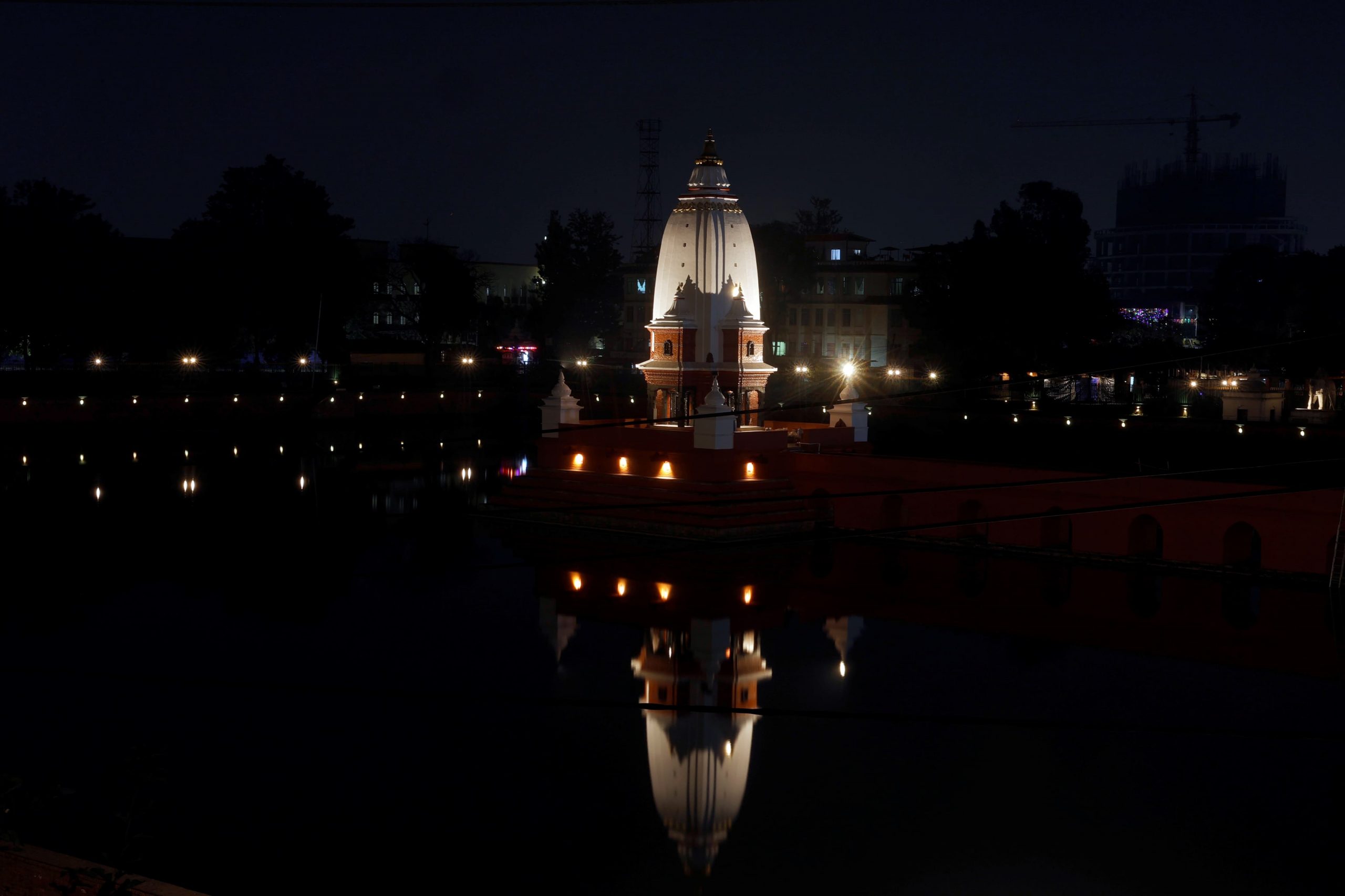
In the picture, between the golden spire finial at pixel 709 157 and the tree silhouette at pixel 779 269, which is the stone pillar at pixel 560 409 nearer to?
the golden spire finial at pixel 709 157

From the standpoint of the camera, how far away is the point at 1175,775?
594 inches

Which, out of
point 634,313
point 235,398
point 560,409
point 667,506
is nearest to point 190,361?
point 235,398

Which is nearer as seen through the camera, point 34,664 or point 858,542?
point 34,664

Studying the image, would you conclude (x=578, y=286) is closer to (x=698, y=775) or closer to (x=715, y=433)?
(x=715, y=433)

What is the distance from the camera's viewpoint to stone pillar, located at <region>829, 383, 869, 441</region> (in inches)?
1251

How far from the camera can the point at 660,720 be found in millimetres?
17141

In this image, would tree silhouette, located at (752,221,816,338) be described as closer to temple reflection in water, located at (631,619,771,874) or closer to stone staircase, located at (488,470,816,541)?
stone staircase, located at (488,470,816,541)

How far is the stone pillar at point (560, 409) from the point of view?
3266 centimetres

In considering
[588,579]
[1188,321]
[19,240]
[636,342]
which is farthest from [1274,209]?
[588,579]

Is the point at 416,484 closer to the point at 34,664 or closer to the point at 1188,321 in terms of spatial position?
the point at 34,664

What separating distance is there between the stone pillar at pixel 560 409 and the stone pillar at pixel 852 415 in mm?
6208

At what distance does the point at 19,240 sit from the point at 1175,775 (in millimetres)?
49693

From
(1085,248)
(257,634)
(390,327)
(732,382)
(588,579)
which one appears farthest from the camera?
(390,327)

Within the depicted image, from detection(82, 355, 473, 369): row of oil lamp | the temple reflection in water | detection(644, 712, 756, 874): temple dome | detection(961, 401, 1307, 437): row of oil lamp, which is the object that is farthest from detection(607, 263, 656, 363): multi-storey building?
detection(644, 712, 756, 874): temple dome
